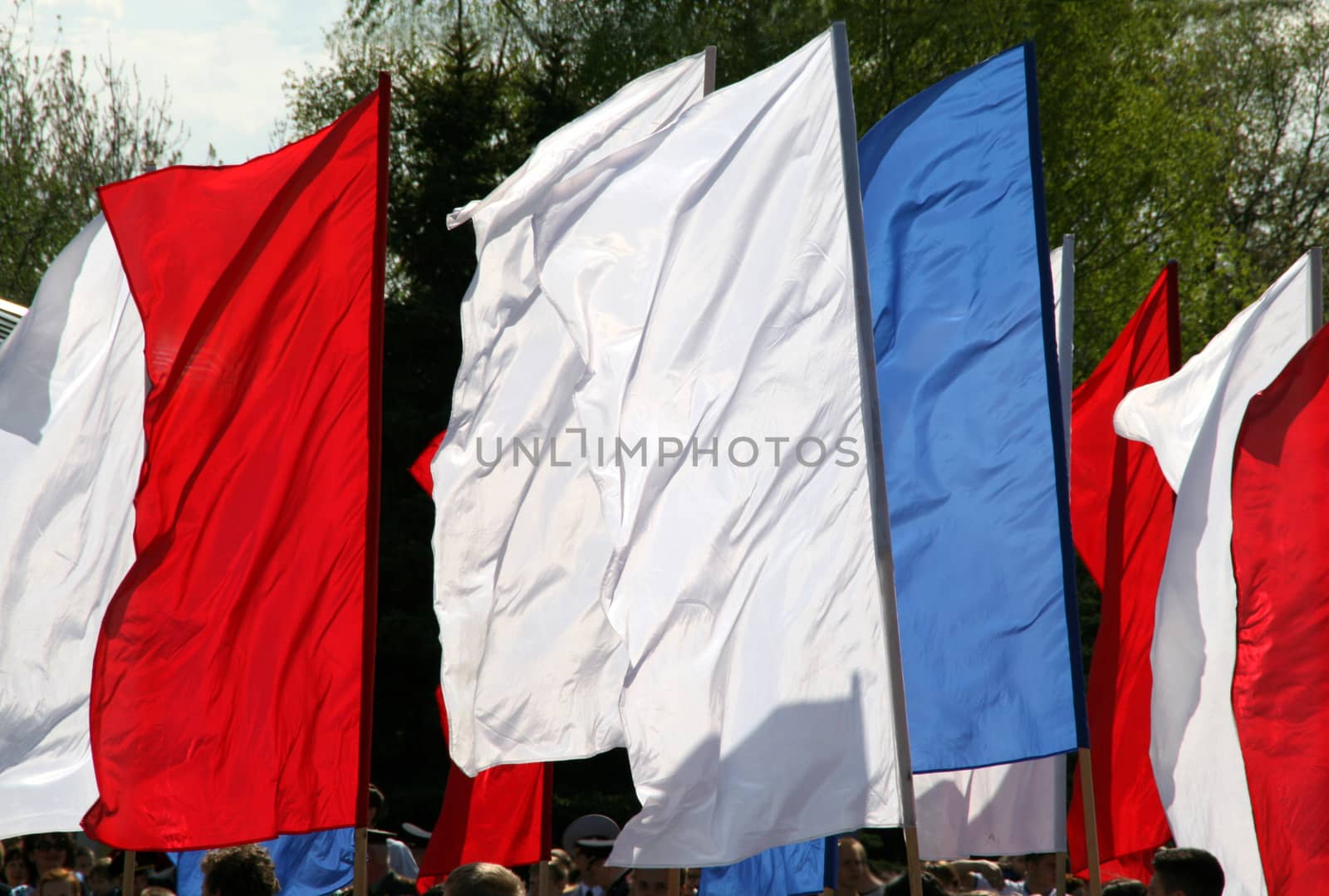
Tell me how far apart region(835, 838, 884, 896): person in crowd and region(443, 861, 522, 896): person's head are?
13.3 feet

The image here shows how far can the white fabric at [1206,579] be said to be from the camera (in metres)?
6.69

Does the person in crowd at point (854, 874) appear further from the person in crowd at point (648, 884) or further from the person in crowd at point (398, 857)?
the person in crowd at point (398, 857)

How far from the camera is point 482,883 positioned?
4793mm

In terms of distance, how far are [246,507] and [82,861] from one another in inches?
248

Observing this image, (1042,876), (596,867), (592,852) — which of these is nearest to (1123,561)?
(1042,876)

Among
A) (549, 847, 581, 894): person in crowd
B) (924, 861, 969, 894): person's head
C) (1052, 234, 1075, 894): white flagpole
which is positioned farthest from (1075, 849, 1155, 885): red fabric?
(549, 847, 581, 894): person in crowd

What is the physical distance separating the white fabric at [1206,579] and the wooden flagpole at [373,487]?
332 cm

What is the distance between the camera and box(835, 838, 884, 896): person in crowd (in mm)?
8625

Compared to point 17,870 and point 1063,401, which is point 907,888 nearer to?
point 1063,401

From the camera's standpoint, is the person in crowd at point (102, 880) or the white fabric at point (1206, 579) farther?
the person in crowd at point (102, 880)

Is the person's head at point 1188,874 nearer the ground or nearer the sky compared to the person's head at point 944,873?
nearer the sky

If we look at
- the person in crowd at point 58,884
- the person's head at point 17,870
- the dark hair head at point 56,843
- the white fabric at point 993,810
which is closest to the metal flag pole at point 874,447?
the white fabric at point 993,810

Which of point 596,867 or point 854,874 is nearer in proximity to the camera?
point 854,874

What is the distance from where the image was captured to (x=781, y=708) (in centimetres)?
617
